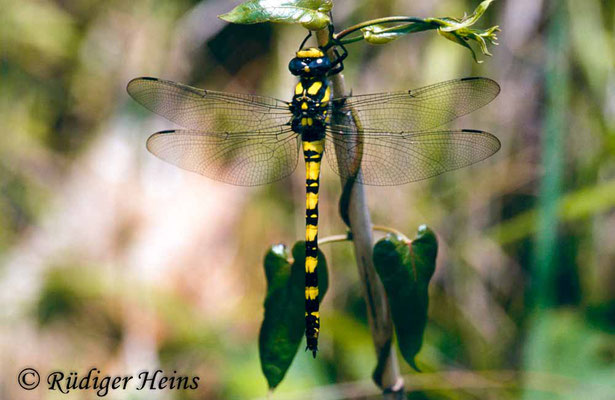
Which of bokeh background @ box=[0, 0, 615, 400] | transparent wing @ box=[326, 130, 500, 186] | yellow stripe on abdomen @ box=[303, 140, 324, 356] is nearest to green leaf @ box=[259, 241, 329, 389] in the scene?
yellow stripe on abdomen @ box=[303, 140, 324, 356]

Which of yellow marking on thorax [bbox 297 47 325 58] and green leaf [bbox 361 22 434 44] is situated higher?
yellow marking on thorax [bbox 297 47 325 58]

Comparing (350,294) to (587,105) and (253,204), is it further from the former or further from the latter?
(587,105)

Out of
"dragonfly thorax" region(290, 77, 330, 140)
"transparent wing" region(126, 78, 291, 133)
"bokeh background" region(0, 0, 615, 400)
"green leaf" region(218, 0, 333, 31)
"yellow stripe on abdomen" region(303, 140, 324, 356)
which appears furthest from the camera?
"bokeh background" region(0, 0, 615, 400)

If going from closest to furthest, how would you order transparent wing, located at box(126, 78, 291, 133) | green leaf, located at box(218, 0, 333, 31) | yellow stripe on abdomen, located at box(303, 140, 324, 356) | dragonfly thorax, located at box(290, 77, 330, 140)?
1. green leaf, located at box(218, 0, 333, 31)
2. yellow stripe on abdomen, located at box(303, 140, 324, 356)
3. dragonfly thorax, located at box(290, 77, 330, 140)
4. transparent wing, located at box(126, 78, 291, 133)

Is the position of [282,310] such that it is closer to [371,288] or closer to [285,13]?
[371,288]

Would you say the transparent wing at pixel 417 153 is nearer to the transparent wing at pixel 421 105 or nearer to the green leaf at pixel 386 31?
the transparent wing at pixel 421 105

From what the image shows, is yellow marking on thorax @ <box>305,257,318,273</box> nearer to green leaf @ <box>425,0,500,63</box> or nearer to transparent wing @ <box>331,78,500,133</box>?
transparent wing @ <box>331,78,500,133</box>

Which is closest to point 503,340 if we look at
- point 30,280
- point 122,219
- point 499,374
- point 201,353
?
point 499,374
